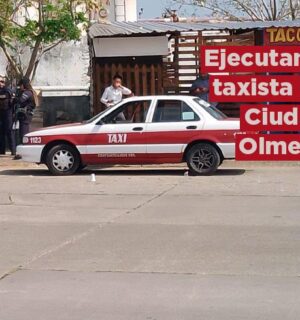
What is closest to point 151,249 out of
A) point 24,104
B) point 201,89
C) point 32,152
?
point 32,152

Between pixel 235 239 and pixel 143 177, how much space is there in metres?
6.57

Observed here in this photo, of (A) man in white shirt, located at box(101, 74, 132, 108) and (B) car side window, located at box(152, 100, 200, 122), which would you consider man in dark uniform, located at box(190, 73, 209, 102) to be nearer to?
(A) man in white shirt, located at box(101, 74, 132, 108)

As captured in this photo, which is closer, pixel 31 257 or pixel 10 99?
pixel 31 257

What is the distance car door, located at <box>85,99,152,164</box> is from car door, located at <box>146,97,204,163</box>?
0.18 meters

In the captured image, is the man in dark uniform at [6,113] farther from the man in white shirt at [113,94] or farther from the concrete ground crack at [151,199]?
the concrete ground crack at [151,199]

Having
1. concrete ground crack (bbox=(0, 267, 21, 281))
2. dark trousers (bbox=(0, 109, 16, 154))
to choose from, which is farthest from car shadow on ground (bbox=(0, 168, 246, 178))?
concrete ground crack (bbox=(0, 267, 21, 281))

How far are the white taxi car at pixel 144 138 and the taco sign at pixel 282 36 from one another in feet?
13.0

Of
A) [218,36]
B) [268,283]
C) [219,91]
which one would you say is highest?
[218,36]

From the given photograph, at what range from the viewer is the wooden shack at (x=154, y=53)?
19828 mm

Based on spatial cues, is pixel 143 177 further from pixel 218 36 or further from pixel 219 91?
pixel 219 91

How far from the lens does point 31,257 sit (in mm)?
8789

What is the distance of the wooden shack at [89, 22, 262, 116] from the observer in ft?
65.1

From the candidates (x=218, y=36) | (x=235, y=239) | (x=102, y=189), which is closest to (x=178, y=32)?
(x=218, y=36)

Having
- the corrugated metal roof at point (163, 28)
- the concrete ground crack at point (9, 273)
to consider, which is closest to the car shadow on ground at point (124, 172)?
the corrugated metal roof at point (163, 28)
